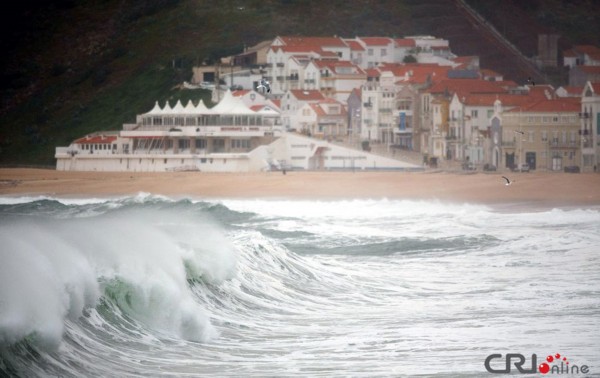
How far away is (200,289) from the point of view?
23.6 meters

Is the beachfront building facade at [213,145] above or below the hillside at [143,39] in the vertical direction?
below

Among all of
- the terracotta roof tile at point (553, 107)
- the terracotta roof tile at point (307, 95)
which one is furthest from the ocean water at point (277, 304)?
the terracotta roof tile at point (307, 95)

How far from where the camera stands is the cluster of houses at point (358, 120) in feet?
190

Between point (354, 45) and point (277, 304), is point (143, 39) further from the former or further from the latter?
point (277, 304)

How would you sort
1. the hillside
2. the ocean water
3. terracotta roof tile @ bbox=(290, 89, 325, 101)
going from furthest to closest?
the hillside < terracotta roof tile @ bbox=(290, 89, 325, 101) < the ocean water

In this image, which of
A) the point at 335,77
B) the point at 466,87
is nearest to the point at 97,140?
the point at 335,77

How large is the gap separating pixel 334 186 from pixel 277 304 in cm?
2853

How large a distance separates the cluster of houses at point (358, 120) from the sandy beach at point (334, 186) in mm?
3042

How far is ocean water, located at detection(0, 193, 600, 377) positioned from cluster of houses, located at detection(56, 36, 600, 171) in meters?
24.0

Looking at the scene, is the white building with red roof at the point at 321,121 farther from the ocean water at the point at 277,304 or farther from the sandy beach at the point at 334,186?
→ the ocean water at the point at 277,304

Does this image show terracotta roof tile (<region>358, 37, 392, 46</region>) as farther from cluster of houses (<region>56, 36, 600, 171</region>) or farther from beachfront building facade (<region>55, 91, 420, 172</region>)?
beachfront building facade (<region>55, 91, 420, 172</region>)

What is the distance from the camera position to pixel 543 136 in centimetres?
5791

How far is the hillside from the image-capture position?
73875mm

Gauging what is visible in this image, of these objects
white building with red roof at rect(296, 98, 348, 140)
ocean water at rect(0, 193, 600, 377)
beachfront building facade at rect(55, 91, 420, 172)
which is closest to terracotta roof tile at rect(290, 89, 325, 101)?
white building with red roof at rect(296, 98, 348, 140)
